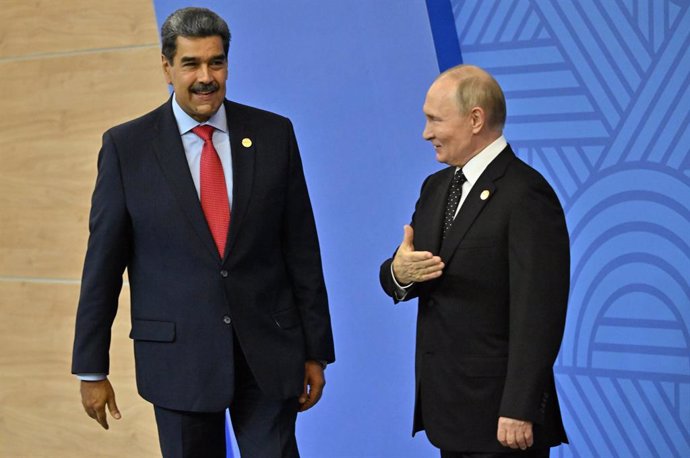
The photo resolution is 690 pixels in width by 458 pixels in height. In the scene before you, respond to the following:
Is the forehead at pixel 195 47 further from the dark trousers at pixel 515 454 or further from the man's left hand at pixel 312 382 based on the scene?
the dark trousers at pixel 515 454

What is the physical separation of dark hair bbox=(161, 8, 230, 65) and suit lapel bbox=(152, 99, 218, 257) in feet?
0.55

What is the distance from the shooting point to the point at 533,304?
2.65 meters

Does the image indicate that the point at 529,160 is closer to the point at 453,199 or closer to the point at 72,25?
the point at 453,199

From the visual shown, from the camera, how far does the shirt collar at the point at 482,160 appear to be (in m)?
2.80

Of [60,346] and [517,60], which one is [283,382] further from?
[60,346]

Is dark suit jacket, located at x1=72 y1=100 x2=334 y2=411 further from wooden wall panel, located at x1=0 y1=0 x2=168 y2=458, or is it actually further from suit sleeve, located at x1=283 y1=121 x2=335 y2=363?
wooden wall panel, located at x1=0 y1=0 x2=168 y2=458

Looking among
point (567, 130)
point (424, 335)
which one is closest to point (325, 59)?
point (567, 130)

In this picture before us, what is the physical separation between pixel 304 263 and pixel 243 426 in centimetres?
42

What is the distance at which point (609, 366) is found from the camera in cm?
365

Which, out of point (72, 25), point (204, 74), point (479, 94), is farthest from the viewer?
point (72, 25)

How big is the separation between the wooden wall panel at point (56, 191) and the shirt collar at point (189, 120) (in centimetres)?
159

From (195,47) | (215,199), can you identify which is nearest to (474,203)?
(215,199)

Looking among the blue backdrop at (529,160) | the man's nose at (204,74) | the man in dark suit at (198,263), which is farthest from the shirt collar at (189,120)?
the blue backdrop at (529,160)

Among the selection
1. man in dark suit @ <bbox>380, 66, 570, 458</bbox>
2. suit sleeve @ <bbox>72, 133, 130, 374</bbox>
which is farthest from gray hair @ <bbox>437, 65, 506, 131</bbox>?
suit sleeve @ <bbox>72, 133, 130, 374</bbox>
